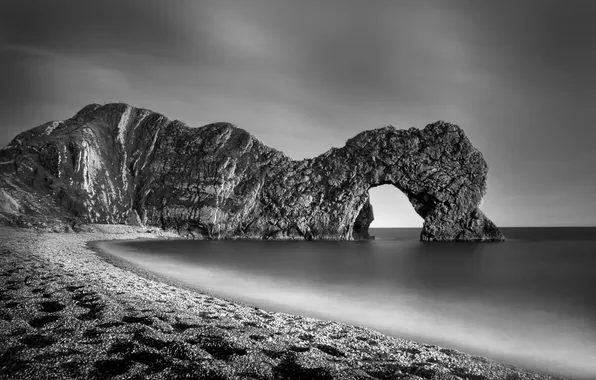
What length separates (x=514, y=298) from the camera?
912 inches

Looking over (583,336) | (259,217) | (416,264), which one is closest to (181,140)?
(259,217)

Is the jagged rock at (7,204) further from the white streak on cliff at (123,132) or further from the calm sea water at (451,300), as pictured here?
the calm sea water at (451,300)

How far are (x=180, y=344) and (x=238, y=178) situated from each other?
96.0 meters

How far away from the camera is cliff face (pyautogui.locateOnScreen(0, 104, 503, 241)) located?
86500 millimetres

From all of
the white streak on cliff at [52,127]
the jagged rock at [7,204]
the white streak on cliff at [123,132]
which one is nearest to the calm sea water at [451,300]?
the jagged rock at [7,204]

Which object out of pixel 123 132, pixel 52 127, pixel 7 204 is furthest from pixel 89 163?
pixel 7 204

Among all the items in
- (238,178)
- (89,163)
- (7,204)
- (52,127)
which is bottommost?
(7,204)

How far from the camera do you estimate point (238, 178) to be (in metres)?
103

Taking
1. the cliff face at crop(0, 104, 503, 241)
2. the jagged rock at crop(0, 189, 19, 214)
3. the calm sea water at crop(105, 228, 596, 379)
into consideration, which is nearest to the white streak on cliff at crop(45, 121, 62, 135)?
the cliff face at crop(0, 104, 503, 241)

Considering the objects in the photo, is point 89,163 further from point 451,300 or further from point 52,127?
point 451,300

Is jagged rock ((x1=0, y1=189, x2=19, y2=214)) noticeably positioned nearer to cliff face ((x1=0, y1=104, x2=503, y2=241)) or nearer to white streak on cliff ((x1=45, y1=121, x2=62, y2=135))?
cliff face ((x1=0, y1=104, x2=503, y2=241))

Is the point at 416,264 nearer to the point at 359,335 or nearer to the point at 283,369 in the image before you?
the point at 359,335

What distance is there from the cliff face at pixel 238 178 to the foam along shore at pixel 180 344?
254ft

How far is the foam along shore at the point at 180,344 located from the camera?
771 cm
